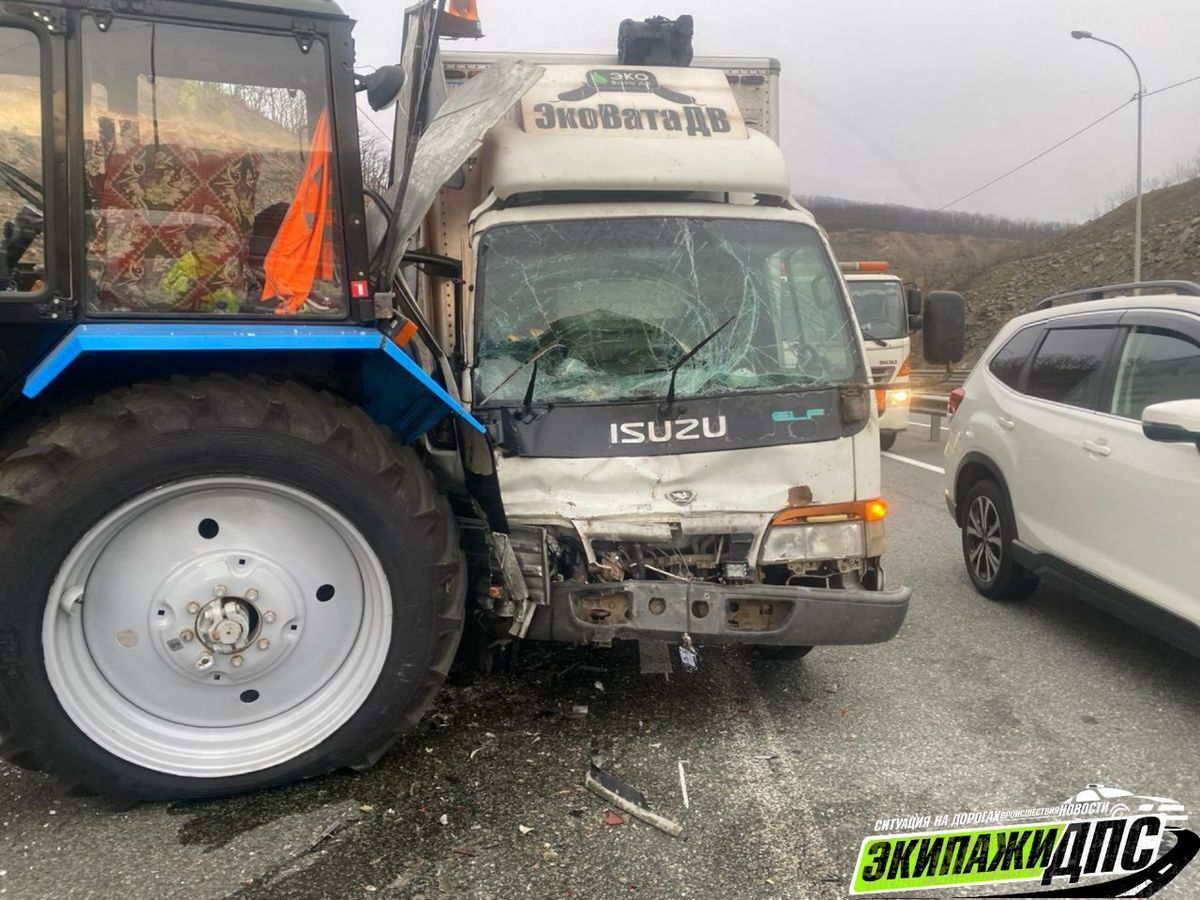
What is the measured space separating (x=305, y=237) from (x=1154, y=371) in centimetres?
388

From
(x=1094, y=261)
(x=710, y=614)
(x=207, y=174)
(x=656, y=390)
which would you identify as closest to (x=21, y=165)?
(x=207, y=174)

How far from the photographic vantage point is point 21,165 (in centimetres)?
268

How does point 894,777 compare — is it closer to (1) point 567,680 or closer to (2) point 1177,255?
(1) point 567,680

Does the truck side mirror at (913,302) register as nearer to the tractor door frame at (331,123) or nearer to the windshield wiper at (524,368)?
the windshield wiper at (524,368)

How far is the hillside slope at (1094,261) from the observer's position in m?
29.8

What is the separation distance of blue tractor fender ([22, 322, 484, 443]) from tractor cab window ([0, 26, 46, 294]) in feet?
0.86

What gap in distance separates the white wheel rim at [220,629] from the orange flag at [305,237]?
26.3 inches

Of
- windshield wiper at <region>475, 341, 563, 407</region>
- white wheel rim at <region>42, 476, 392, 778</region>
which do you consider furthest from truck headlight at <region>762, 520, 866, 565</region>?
white wheel rim at <region>42, 476, 392, 778</region>

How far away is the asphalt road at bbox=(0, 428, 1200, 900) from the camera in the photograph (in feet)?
8.55

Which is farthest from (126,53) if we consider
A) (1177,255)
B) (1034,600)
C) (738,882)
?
Answer: (1177,255)

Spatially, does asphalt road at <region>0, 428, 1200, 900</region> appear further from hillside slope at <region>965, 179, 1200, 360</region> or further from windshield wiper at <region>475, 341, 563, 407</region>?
hillside slope at <region>965, 179, 1200, 360</region>

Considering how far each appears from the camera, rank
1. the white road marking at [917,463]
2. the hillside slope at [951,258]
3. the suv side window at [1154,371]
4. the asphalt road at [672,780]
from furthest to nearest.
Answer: the hillside slope at [951,258], the white road marking at [917,463], the suv side window at [1154,371], the asphalt road at [672,780]

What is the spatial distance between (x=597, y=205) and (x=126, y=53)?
6.12 ft

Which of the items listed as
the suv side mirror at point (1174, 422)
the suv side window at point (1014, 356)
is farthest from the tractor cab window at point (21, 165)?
the suv side window at point (1014, 356)
